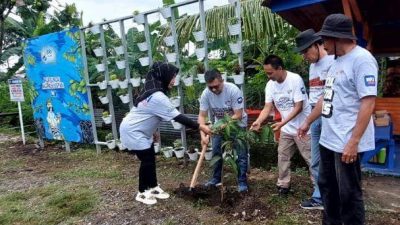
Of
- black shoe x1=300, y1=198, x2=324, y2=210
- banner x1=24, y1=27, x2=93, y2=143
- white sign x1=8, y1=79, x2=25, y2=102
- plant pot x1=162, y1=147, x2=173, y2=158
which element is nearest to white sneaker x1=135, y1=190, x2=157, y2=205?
plant pot x1=162, y1=147, x2=173, y2=158

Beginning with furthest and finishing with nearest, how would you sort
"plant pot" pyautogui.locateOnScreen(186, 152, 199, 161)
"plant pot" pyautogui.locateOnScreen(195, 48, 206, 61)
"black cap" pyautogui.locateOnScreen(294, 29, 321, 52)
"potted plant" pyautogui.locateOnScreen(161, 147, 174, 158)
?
"potted plant" pyautogui.locateOnScreen(161, 147, 174, 158), "plant pot" pyautogui.locateOnScreen(186, 152, 199, 161), "plant pot" pyautogui.locateOnScreen(195, 48, 206, 61), "black cap" pyautogui.locateOnScreen(294, 29, 321, 52)

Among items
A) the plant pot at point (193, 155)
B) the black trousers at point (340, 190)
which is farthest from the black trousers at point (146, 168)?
the black trousers at point (340, 190)

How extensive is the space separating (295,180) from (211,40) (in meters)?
3.22

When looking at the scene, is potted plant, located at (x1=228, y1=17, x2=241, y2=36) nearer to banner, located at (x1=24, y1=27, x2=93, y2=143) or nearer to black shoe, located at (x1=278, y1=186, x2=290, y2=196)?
black shoe, located at (x1=278, y1=186, x2=290, y2=196)

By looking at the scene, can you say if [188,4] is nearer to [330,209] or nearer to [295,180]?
[295,180]

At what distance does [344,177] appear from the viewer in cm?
247

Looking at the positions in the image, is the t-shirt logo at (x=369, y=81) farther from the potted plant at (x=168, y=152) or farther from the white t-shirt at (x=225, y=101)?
the potted plant at (x=168, y=152)

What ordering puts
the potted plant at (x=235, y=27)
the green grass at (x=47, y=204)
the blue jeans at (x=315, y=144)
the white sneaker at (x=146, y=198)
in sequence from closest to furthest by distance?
the blue jeans at (x=315, y=144) → the green grass at (x=47, y=204) → the white sneaker at (x=146, y=198) → the potted plant at (x=235, y=27)

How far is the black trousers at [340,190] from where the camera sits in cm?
246

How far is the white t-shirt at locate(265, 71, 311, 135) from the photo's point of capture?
3.53 metres

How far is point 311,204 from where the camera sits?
353cm

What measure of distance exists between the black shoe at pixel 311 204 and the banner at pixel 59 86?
4.32 metres

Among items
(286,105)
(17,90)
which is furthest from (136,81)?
(17,90)

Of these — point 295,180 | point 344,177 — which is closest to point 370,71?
point 344,177
